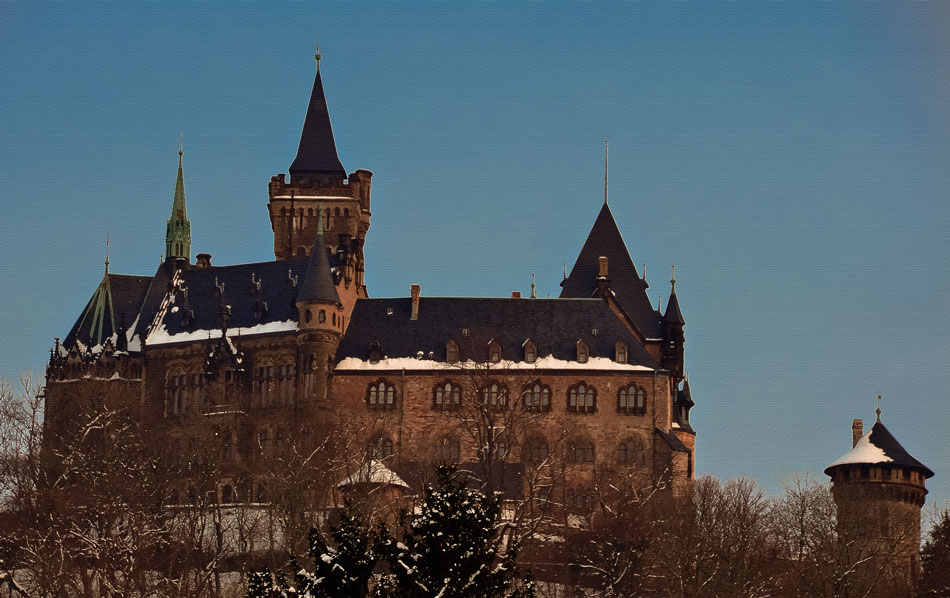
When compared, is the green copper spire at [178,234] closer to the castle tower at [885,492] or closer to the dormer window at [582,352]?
the dormer window at [582,352]

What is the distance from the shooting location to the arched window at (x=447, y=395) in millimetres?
109000

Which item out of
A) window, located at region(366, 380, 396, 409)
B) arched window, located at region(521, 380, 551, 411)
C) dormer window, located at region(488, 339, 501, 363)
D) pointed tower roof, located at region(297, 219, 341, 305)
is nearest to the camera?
arched window, located at region(521, 380, 551, 411)

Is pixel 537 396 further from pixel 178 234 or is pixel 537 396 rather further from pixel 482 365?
pixel 178 234

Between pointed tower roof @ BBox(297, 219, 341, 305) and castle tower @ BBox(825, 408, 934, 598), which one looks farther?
castle tower @ BBox(825, 408, 934, 598)

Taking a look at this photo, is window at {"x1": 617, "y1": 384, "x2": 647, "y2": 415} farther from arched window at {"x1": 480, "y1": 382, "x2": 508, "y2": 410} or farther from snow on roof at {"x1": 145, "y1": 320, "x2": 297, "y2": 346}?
snow on roof at {"x1": 145, "y1": 320, "x2": 297, "y2": 346}

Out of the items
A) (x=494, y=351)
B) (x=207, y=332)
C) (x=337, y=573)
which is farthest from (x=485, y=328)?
(x=337, y=573)

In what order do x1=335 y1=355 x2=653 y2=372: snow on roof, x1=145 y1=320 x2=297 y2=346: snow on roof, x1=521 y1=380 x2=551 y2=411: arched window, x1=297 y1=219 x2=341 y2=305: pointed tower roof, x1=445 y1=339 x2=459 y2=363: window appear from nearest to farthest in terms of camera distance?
x1=521 y1=380 x2=551 y2=411: arched window < x1=335 y1=355 x2=653 y2=372: snow on roof < x1=445 y1=339 x2=459 y2=363: window < x1=297 y1=219 x2=341 y2=305: pointed tower roof < x1=145 y1=320 x2=297 y2=346: snow on roof

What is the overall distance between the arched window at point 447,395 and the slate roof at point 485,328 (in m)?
1.75

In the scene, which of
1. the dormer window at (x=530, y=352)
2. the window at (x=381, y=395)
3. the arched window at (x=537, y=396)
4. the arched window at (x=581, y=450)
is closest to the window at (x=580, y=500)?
the arched window at (x=581, y=450)

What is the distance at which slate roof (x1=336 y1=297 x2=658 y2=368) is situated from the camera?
110062 mm

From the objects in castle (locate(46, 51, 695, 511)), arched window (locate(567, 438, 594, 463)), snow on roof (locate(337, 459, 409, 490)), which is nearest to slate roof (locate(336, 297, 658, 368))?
castle (locate(46, 51, 695, 511))

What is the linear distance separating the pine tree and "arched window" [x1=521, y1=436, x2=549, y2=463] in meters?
66.1

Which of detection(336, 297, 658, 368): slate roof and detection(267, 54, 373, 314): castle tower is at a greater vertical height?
detection(267, 54, 373, 314): castle tower

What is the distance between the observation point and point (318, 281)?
111m
